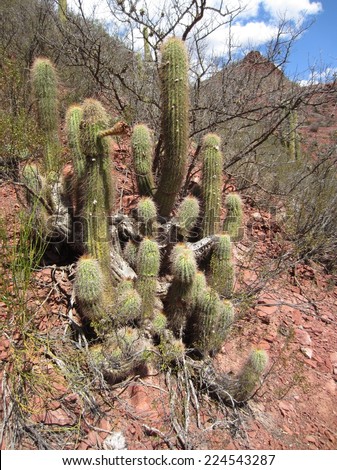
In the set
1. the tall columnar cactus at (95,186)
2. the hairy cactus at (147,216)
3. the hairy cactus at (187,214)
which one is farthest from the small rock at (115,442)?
the hairy cactus at (187,214)

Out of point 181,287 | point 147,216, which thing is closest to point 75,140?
point 147,216

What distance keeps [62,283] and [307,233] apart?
3.28 m

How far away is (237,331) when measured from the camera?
10.5ft

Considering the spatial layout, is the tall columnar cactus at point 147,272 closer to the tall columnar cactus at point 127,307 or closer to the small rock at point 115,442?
the tall columnar cactus at point 127,307

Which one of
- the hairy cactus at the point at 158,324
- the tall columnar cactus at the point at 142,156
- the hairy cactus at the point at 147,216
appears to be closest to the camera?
the hairy cactus at the point at 158,324

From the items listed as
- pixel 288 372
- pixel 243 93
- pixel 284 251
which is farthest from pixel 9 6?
pixel 288 372

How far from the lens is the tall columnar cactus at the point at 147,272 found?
2682 millimetres

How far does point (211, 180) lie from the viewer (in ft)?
11.3

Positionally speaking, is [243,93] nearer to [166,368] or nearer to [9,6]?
[166,368]

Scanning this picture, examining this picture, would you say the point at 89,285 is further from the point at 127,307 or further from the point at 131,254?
the point at 131,254

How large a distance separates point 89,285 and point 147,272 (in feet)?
1.64

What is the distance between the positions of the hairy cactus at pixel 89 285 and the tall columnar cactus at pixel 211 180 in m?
1.43

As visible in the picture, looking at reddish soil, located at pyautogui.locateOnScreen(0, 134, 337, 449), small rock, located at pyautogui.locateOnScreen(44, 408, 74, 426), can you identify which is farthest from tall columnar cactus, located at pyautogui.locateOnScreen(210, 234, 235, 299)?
small rock, located at pyautogui.locateOnScreen(44, 408, 74, 426)

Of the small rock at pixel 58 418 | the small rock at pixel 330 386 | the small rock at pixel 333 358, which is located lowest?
the small rock at pixel 330 386
